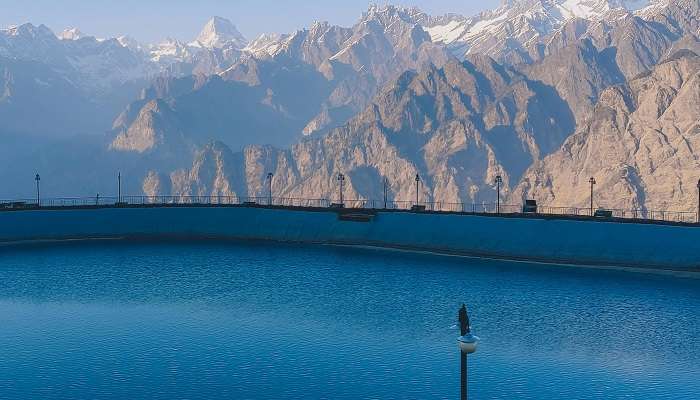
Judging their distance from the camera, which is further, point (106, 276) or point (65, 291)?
point (106, 276)

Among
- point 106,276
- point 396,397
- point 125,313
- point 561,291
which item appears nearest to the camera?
point 396,397

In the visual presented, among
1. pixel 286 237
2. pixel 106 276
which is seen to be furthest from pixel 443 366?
pixel 286 237

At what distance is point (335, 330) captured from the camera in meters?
69.1

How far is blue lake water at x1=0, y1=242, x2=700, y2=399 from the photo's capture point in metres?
54.1

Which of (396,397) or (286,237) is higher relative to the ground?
(286,237)

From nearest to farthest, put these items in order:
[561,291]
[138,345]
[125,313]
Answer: [138,345]
[125,313]
[561,291]

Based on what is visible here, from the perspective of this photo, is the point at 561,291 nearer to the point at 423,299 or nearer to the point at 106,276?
the point at 423,299

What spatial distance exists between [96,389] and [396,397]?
20.6m

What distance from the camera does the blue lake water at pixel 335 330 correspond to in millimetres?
54094

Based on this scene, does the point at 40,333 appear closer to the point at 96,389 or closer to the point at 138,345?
the point at 138,345

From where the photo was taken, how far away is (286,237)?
428ft

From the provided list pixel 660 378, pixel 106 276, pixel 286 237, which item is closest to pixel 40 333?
pixel 106 276

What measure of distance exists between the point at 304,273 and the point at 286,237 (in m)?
30.9

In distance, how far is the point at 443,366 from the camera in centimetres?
5825
